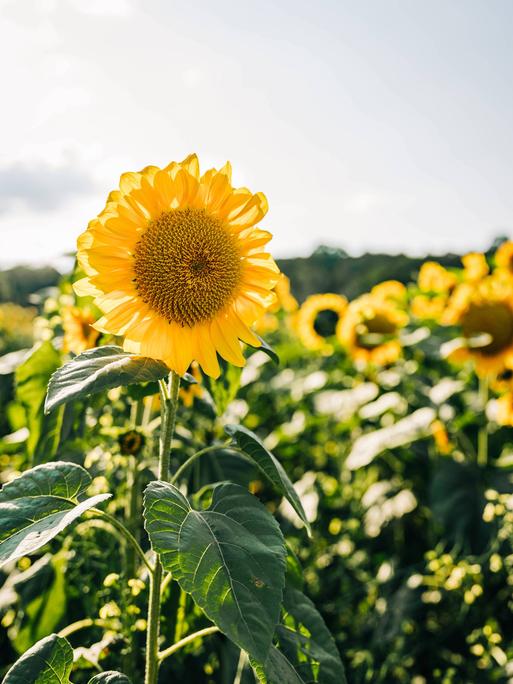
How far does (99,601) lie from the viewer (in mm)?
1383

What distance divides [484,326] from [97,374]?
6.55 ft

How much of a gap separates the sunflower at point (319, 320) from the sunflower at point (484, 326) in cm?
128

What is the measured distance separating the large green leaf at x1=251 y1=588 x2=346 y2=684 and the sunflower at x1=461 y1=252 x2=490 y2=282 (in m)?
2.05

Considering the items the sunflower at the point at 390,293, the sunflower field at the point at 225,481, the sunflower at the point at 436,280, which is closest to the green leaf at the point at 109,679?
the sunflower field at the point at 225,481

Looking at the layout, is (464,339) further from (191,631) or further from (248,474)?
(191,631)

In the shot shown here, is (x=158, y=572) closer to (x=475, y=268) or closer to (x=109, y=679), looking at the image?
(x=109, y=679)

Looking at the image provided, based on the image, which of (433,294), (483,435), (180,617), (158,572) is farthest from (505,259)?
(158,572)

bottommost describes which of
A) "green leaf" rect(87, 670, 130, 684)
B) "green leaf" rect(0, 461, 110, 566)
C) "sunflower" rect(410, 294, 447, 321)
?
"green leaf" rect(87, 670, 130, 684)

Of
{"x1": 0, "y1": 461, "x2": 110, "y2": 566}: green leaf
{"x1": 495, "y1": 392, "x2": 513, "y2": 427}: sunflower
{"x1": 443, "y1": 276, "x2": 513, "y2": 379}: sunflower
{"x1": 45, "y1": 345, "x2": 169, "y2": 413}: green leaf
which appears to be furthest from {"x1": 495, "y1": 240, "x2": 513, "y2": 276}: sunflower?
{"x1": 0, "y1": 461, "x2": 110, "y2": 566}: green leaf

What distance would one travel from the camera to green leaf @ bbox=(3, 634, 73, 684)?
3.13 feet

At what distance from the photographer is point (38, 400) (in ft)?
5.24

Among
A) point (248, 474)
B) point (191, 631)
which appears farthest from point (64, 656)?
point (248, 474)

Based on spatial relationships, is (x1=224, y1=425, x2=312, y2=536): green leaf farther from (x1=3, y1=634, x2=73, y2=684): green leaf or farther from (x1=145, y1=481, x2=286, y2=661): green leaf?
(x1=3, y1=634, x2=73, y2=684): green leaf

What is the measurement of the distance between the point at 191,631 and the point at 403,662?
3.51 ft
